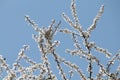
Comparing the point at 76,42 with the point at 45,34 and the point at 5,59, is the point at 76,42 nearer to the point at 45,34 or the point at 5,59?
the point at 45,34

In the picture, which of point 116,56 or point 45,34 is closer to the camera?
point 45,34

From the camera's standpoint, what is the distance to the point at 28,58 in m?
7.48

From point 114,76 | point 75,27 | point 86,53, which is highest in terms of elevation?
point 75,27

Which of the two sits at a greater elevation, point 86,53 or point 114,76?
point 86,53

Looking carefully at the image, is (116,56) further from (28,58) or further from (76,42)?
A: (28,58)

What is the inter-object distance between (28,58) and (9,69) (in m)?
0.61

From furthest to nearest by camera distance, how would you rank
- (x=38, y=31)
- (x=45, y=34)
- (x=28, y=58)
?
(x=28, y=58), (x=38, y=31), (x=45, y=34)

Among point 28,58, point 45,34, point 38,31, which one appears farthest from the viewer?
point 28,58

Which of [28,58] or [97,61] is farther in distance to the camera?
[28,58]

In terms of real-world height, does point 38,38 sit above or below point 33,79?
above

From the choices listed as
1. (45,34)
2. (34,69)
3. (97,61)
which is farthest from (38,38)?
(97,61)

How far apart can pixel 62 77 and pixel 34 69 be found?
59 cm

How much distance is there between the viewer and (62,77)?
6621 mm

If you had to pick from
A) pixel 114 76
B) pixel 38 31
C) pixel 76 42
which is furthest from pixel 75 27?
pixel 114 76
